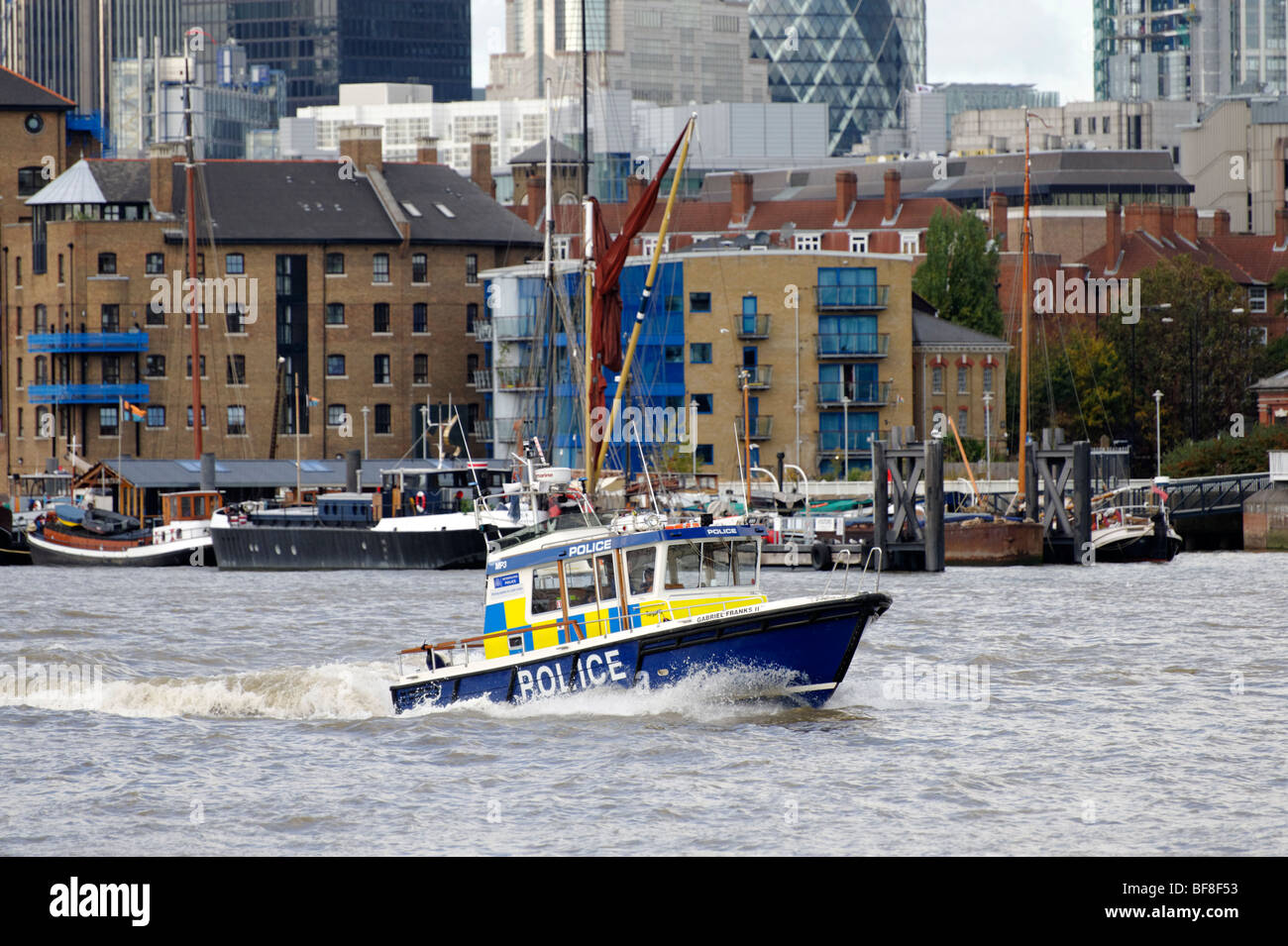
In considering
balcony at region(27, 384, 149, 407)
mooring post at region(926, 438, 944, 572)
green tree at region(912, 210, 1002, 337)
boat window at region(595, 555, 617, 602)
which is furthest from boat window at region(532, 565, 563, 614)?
green tree at region(912, 210, 1002, 337)

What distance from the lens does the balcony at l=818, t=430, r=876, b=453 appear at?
383 ft

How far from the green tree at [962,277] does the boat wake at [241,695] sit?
95635 mm

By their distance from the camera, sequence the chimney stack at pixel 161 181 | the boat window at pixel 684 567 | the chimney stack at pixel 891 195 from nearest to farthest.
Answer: the boat window at pixel 684 567, the chimney stack at pixel 161 181, the chimney stack at pixel 891 195

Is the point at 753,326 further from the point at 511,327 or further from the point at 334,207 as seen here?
the point at 334,207

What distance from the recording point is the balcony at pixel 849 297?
11669cm

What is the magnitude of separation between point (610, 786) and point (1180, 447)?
279 feet

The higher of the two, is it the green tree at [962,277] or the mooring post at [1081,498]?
the green tree at [962,277]

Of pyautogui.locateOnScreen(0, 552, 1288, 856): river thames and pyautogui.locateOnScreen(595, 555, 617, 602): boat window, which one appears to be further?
pyautogui.locateOnScreen(595, 555, 617, 602): boat window

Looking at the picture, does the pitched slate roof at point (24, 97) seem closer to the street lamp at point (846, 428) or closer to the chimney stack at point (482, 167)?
the chimney stack at point (482, 167)

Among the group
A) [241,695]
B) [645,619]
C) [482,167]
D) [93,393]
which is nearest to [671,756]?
[645,619]

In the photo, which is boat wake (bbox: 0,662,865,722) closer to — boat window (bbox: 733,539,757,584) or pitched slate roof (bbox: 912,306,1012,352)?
boat window (bbox: 733,539,757,584)

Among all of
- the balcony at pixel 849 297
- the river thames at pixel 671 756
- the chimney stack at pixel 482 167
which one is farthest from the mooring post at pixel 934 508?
the chimney stack at pixel 482 167

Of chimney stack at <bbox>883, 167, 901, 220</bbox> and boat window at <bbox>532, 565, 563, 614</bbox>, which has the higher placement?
chimney stack at <bbox>883, 167, 901, 220</bbox>

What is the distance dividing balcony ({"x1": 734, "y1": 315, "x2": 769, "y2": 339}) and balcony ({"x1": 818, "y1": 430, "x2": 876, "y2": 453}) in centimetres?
617
